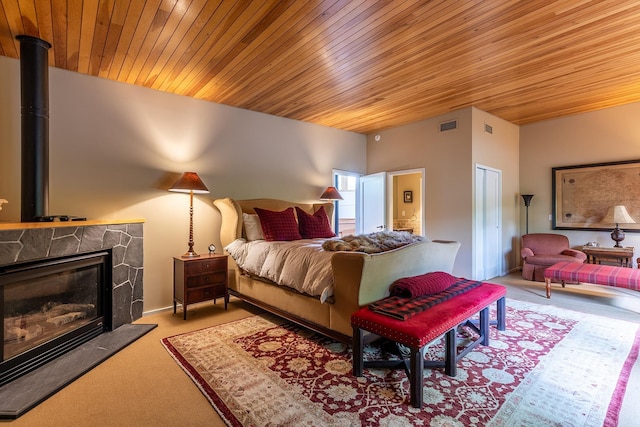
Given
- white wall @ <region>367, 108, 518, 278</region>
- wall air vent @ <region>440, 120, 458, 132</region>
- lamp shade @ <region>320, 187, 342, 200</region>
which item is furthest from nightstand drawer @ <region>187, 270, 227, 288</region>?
wall air vent @ <region>440, 120, 458, 132</region>

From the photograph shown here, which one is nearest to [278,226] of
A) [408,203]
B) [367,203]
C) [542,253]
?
[367,203]

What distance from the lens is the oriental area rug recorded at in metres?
1.79

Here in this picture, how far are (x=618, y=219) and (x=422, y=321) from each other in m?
4.84

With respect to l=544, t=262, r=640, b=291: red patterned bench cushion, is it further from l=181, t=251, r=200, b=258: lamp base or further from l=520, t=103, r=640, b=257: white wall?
l=181, t=251, r=200, b=258: lamp base

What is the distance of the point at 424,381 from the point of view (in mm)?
2172

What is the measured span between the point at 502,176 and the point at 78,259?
6.33 meters

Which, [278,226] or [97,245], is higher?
[278,226]

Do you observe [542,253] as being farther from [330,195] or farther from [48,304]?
[48,304]

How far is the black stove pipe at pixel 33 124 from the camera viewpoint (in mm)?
2633

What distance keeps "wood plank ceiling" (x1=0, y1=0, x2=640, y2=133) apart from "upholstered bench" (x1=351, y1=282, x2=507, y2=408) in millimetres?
2260

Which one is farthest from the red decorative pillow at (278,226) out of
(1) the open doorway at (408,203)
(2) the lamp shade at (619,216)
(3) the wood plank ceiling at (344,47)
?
(2) the lamp shade at (619,216)

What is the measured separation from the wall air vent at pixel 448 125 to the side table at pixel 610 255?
3.01 meters

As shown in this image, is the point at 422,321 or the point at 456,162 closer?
the point at 422,321

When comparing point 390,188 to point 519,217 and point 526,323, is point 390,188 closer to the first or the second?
point 519,217
